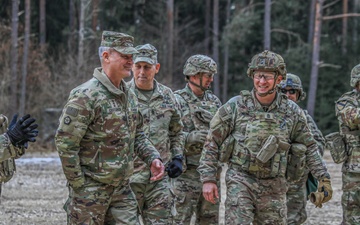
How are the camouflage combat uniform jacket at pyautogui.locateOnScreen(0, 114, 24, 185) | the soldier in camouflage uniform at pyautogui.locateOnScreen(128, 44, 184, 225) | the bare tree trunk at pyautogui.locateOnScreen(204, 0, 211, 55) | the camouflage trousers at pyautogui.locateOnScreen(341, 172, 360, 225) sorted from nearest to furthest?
the camouflage combat uniform jacket at pyautogui.locateOnScreen(0, 114, 24, 185) → the soldier in camouflage uniform at pyautogui.locateOnScreen(128, 44, 184, 225) → the camouflage trousers at pyautogui.locateOnScreen(341, 172, 360, 225) → the bare tree trunk at pyautogui.locateOnScreen(204, 0, 211, 55)

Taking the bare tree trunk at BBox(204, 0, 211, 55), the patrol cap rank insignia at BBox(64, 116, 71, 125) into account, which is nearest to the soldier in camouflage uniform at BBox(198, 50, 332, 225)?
the patrol cap rank insignia at BBox(64, 116, 71, 125)

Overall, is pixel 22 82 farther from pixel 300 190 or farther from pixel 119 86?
pixel 119 86

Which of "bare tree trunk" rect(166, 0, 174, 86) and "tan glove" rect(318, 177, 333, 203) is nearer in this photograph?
"tan glove" rect(318, 177, 333, 203)

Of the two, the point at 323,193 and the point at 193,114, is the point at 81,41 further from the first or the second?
the point at 323,193

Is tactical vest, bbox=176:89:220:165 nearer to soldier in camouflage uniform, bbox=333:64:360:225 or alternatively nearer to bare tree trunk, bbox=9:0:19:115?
soldier in camouflage uniform, bbox=333:64:360:225

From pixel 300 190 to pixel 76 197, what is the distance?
172 inches

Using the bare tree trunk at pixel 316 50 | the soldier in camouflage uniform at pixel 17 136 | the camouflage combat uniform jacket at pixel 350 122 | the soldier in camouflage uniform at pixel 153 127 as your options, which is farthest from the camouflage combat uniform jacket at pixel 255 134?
the bare tree trunk at pixel 316 50

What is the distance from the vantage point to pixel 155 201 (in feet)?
26.2

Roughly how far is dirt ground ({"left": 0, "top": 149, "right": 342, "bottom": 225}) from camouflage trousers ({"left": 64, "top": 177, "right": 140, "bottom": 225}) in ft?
17.5

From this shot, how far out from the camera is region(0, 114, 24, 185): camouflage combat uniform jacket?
6.67 meters

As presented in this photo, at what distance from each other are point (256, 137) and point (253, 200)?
63 cm

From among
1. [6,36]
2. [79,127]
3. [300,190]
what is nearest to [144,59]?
[79,127]

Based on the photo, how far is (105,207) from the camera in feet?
21.0

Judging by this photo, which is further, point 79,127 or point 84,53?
point 84,53
